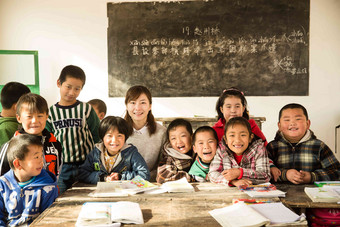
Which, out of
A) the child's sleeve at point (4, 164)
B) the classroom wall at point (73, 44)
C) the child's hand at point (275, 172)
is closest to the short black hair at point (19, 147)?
the child's sleeve at point (4, 164)

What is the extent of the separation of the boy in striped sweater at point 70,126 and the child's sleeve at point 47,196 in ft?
2.13

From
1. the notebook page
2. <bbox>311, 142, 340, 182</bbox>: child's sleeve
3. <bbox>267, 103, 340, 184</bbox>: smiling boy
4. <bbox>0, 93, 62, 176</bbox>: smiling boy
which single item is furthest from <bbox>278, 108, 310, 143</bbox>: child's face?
<bbox>0, 93, 62, 176</bbox>: smiling boy

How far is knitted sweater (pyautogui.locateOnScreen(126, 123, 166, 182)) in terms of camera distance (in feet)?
8.18

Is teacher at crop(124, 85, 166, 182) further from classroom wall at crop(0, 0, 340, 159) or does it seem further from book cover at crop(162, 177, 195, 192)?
classroom wall at crop(0, 0, 340, 159)

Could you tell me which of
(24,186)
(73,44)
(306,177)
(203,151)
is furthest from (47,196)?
(73,44)

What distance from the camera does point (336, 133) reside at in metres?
4.91

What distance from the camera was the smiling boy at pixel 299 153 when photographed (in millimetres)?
2131

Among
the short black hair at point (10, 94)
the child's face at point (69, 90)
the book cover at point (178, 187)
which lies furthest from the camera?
the child's face at point (69, 90)

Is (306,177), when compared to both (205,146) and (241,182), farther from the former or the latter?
(205,146)

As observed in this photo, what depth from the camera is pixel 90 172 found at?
217cm

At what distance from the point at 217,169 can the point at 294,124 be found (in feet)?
2.03

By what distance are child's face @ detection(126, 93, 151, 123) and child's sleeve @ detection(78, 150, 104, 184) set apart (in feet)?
1.49

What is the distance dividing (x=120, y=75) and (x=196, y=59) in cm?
117

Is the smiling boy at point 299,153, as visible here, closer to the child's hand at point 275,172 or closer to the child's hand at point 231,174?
the child's hand at point 275,172
